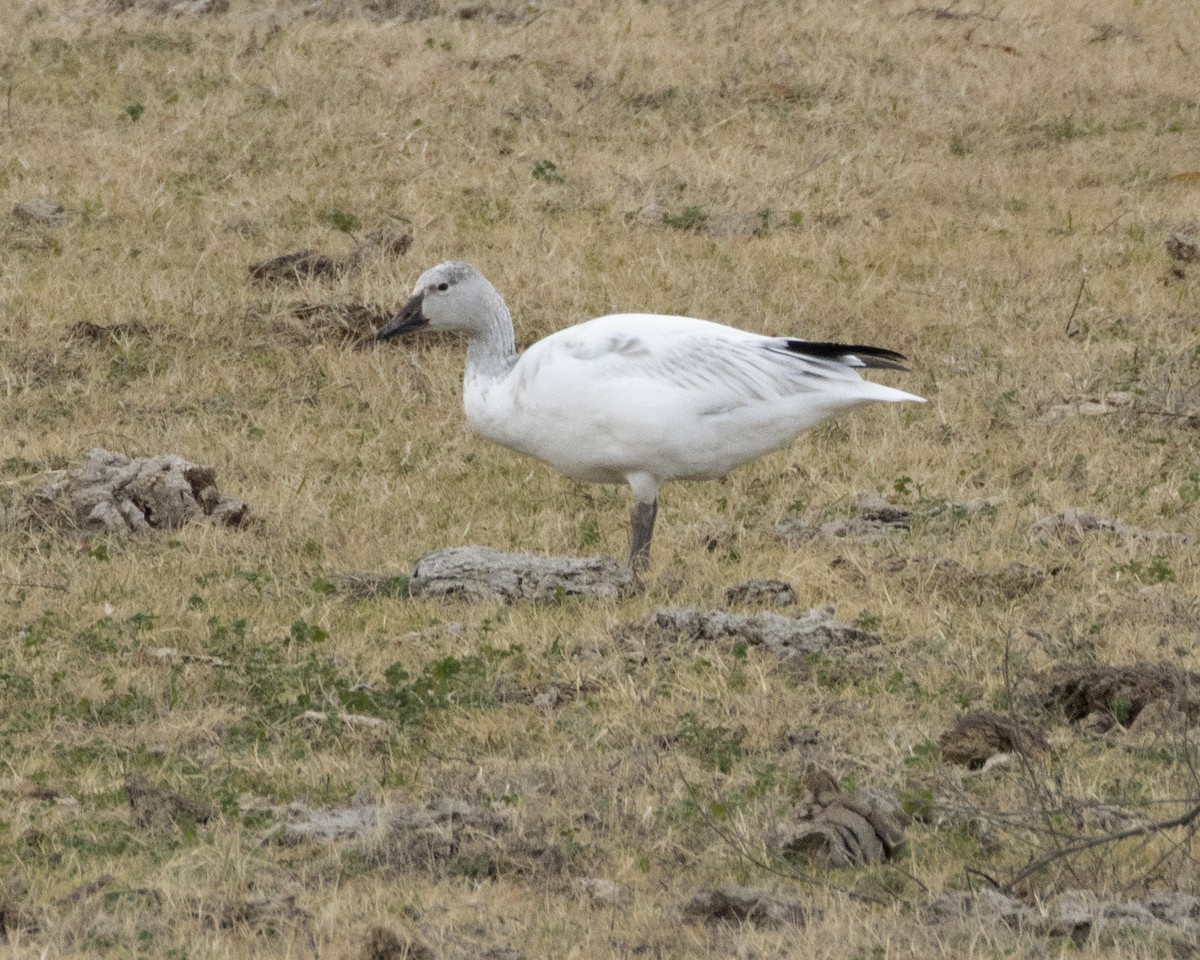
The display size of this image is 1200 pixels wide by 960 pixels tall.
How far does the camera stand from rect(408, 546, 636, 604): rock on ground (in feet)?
24.6

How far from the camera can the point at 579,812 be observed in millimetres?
5426

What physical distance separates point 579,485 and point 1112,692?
3.71 metres

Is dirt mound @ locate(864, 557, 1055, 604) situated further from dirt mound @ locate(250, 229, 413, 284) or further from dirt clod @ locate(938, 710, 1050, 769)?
dirt mound @ locate(250, 229, 413, 284)

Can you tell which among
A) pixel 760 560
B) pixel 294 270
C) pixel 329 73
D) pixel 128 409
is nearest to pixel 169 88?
pixel 329 73

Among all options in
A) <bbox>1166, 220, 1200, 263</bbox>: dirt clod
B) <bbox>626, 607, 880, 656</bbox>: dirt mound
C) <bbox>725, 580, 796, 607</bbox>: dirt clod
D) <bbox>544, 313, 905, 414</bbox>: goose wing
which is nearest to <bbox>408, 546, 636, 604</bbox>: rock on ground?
<bbox>725, 580, 796, 607</bbox>: dirt clod

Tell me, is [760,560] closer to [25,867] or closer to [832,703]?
[832,703]

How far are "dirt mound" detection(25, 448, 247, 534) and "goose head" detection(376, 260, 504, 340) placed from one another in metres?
1.08

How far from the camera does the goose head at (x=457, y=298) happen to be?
331 inches

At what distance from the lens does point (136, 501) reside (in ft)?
28.0

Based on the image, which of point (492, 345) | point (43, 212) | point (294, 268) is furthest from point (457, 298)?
point (43, 212)

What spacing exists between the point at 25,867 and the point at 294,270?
24.0 feet

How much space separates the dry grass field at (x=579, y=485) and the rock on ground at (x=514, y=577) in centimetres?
9

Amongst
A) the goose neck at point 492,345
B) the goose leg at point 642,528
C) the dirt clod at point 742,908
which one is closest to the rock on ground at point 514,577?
the goose leg at point 642,528

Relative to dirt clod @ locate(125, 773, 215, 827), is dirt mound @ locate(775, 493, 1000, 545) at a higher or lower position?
lower
